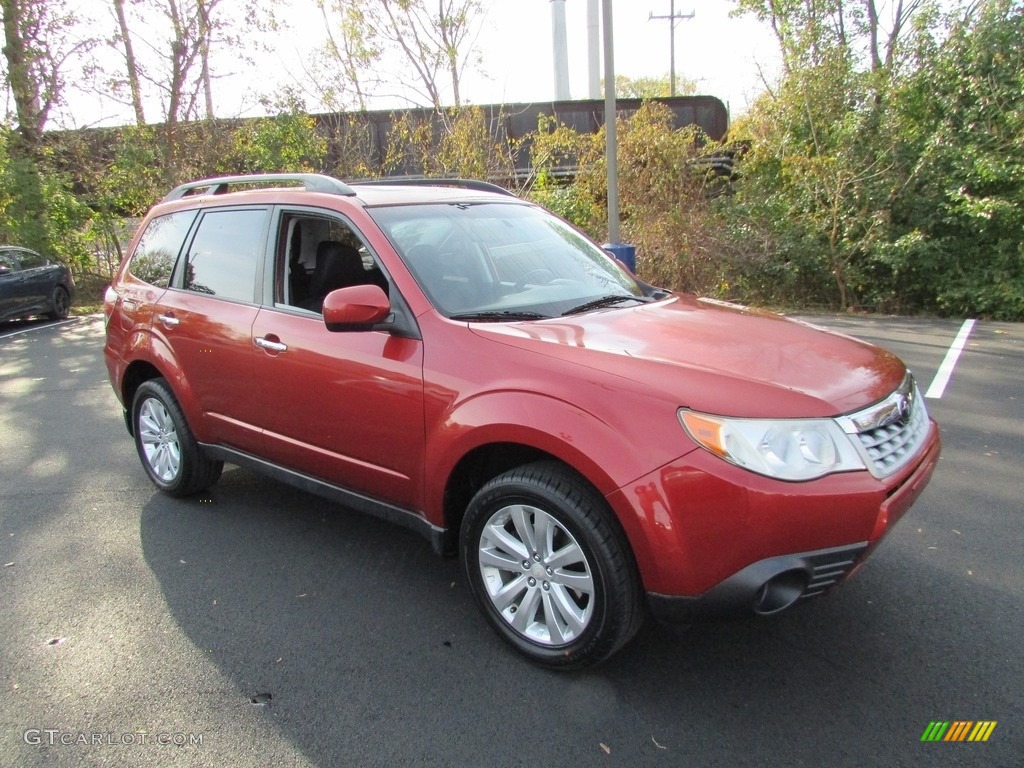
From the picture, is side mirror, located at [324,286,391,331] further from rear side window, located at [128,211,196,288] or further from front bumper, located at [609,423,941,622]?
rear side window, located at [128,211,196,288]

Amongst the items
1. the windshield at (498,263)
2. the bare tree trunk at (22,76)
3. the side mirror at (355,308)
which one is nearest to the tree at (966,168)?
the windshield at (498,263)

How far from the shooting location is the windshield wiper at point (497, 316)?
3.21m

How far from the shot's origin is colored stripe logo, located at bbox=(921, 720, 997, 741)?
8.15ft

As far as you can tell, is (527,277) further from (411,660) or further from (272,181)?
(411,660)

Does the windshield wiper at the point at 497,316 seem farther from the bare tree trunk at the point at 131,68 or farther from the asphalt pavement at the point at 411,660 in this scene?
the bare tree trunk at the point at 131,68

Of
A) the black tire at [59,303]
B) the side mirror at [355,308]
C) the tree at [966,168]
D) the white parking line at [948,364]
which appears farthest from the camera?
the black tire at [59,303]

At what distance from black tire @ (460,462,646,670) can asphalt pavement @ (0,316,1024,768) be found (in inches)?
6.8

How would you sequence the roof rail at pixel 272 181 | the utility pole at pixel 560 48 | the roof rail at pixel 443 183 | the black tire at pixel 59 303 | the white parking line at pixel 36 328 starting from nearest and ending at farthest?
the roof rail at pixel 272 181, the roof rail at pixel 443 183, the white parking line at pixel 36 328, the black tire at pixel 59 303, the utility pole at pixel 560 48

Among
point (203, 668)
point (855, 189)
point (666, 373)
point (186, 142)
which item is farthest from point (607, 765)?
point (186, 142)

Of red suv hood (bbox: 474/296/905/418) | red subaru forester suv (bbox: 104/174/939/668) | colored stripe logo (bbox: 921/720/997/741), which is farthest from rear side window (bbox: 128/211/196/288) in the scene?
colored stripe logo (bbox: 921/720/997/741)

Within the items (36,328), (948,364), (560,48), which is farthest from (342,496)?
(560,48)

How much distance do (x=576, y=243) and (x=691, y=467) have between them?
209 cm

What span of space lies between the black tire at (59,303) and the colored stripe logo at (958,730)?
15.6 metres

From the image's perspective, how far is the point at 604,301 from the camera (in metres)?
3.64
